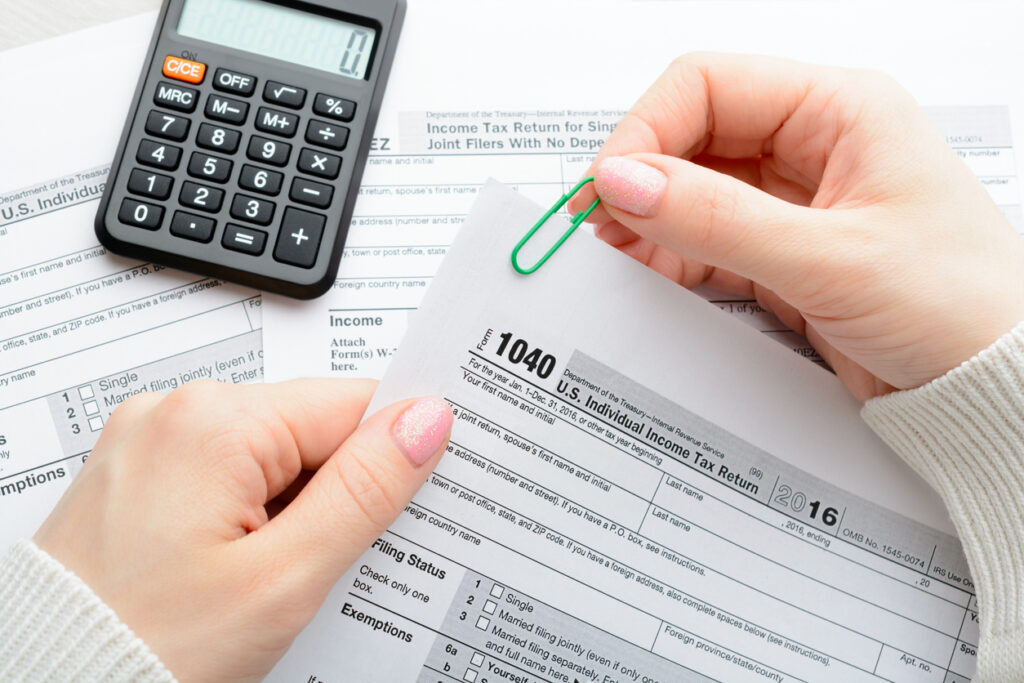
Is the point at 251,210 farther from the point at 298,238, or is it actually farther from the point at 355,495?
the point at 355,495

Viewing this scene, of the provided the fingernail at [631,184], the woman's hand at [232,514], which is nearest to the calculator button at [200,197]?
the woman's hand at [232,514]

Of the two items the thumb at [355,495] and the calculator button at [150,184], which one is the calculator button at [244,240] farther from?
the thumb at [355,495]

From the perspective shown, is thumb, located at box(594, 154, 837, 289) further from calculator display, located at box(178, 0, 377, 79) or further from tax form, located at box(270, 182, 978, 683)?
calculator display, located at box(178, 0, 377, 79)

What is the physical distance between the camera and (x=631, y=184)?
384mm

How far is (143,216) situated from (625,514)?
0.32 m

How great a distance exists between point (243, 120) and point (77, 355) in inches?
6.8

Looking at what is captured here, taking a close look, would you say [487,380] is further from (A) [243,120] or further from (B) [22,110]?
(B) [22,110]

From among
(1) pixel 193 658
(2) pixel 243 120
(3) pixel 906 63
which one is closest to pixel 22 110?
(2) pixel 243 120

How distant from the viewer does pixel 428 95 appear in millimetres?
500

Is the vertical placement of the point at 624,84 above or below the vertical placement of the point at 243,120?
above

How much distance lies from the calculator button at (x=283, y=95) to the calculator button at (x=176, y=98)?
0.14 ft

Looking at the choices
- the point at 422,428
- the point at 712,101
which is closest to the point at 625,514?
the point at 422,428

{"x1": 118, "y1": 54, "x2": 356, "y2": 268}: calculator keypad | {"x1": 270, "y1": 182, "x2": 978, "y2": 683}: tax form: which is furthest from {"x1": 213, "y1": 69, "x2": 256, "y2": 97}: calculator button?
{"x1": 270, "y1": 182, "x2": 978, "y2": 683}: tax form

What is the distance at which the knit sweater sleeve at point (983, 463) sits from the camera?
0.39m
